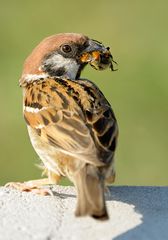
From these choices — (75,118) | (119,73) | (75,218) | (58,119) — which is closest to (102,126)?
(75,118)

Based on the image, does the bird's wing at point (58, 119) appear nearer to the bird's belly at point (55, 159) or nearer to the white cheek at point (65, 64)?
the bird's belly at point (55, 159)

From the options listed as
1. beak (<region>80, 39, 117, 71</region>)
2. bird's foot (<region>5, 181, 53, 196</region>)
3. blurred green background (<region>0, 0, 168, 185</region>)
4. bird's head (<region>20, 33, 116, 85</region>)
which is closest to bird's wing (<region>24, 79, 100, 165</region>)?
bird's head (<region>20, 33, 116, 85</region>)

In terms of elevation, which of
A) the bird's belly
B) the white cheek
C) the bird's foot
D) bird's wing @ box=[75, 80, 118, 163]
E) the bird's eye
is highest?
the bird's eye

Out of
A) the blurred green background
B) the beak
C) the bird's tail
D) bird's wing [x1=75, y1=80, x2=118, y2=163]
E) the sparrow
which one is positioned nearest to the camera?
the bird's tail

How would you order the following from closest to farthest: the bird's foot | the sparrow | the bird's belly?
the sparrow, the bird's belly, the bird's foot

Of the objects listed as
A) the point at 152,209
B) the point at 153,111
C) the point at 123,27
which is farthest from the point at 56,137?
the point at 123,27

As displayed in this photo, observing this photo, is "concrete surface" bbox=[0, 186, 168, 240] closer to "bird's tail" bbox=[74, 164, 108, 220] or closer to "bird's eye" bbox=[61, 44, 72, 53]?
"bird's tail" bbox=[74, 164, 108, 220]

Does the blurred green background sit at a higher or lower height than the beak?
lower

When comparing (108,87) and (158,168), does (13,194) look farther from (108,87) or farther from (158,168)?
(108,87)

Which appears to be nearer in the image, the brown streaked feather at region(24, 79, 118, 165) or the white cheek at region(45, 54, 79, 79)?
the brown streaked feather at region(24, 79, 118, 165)
